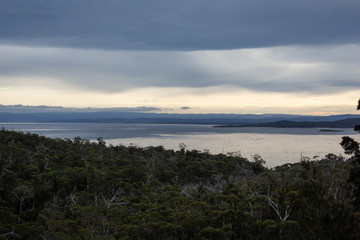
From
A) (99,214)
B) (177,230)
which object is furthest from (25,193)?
(177,230)

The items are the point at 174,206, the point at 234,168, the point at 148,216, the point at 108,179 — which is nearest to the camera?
the point at 148,216

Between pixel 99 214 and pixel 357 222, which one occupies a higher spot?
pixel 357 222

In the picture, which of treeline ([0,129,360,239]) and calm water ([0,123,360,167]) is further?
calm water ([0,123,360,167])

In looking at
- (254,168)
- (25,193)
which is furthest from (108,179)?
(254,168)

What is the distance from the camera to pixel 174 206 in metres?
10.9

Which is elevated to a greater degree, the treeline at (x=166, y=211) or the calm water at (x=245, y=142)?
the treeline at (x=166, y=211)

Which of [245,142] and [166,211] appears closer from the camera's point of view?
[166,211]

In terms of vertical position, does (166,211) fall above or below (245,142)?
above

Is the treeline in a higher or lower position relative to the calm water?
higher

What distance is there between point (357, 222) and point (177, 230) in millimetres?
4721

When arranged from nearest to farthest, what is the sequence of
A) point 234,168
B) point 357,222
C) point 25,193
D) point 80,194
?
point 357,222, point 25,193, point 80,194, point 234,168

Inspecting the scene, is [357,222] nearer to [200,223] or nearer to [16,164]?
[200,223]

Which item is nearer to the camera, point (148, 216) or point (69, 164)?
point (148, 216)

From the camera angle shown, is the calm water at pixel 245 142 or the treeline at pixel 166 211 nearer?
the treeline at pixel 166 211
